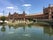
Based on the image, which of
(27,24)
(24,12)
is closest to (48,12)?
(27,24)

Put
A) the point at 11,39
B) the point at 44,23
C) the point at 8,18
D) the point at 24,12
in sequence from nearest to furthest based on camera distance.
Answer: the point at 11,39, the point at 24,12, the point at 8,18, the point at 44,23

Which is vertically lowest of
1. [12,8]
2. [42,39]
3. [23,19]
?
[42,39]

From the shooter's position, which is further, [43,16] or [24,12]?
[43,16]

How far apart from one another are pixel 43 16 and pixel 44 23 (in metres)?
0.53

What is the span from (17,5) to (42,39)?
2.70 m

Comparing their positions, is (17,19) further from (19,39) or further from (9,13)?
(19,39)

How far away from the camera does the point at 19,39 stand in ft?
16.1

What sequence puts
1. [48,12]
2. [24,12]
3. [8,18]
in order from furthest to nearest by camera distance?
[48,12]
[8,18]
[24,12]

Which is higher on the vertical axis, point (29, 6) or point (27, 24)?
point (29, 6)

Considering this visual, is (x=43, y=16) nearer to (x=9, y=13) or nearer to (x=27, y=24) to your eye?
(x=27, y=24)

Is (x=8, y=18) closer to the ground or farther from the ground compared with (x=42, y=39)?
farther from the ground

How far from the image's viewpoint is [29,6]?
22.0 feet

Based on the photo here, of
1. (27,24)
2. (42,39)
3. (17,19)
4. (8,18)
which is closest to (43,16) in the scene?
(27,24)

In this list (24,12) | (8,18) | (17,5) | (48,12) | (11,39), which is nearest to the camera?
(11,39)
